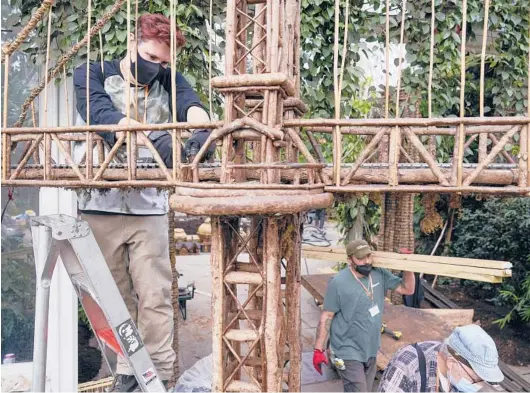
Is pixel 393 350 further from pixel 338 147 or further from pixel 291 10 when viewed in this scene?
pixel 291 10

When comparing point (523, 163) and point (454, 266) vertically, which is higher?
point (523, 163)

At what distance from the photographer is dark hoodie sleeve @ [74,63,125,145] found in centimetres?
256

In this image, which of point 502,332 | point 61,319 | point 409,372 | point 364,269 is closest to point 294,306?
point 409,372

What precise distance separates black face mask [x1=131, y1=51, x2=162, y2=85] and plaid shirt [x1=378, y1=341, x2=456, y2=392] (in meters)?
2.52

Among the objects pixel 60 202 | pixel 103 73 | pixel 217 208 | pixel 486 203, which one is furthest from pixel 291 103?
pixel 486 203

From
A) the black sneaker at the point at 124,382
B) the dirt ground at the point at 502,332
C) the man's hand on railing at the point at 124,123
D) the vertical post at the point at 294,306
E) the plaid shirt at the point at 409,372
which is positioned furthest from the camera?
the dirt ground at the point at 502,332

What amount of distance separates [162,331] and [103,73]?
1.82 m

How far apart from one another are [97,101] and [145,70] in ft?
1.31

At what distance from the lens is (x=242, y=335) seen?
2217mm

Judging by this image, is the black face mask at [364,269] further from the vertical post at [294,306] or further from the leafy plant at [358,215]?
the leafy plant at [358,215]

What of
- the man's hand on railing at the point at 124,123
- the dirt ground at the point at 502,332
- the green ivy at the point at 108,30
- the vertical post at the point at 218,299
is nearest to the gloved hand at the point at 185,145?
the man's hand on railing at the point at 124,123

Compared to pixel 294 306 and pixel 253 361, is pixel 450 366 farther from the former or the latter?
pixel 253 361

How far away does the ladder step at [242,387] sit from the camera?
2256mm

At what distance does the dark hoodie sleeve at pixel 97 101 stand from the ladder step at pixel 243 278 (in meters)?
1.06
